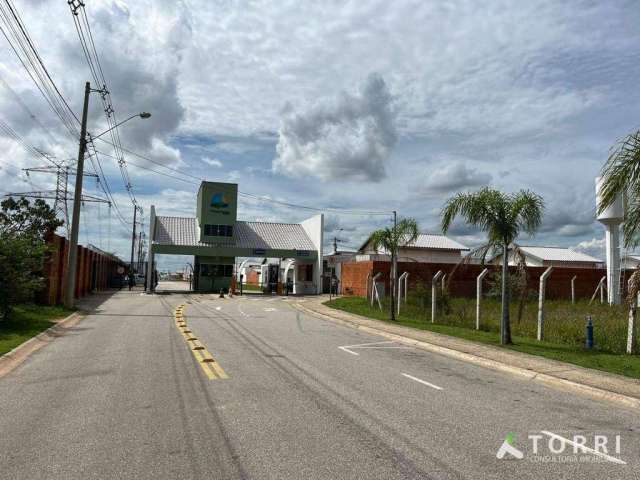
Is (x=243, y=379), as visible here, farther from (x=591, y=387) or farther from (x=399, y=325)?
(x=399, y=325)

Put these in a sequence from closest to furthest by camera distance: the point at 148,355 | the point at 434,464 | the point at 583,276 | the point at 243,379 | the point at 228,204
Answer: the point at 434,464, the point at 243,379, the point at 148,355, the point at 583,276, the point at 228,204

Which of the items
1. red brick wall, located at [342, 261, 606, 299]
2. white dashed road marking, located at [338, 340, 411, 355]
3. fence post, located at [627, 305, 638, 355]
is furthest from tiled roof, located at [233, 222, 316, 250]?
fence post, located at [627, 305, 638, 355]

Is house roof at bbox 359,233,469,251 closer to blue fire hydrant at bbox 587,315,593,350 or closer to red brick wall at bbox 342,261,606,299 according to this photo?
red brick wall at bbox 342,261,606,299

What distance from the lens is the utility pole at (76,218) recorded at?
23234 millimetres

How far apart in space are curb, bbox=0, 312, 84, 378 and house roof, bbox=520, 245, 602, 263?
5883 cm

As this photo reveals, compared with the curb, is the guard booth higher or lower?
higher

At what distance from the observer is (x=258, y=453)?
548 centimetres

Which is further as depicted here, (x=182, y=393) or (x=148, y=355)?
(x=148, y=355)

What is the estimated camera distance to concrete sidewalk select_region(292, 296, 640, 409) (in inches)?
362

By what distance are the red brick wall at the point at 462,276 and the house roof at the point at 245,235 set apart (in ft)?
30.5

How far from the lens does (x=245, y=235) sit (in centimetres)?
5347

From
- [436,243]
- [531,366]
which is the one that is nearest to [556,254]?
[436,243]

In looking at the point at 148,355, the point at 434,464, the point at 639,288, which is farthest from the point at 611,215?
the point at 434,464

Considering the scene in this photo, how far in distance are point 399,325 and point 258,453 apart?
15164 mm
